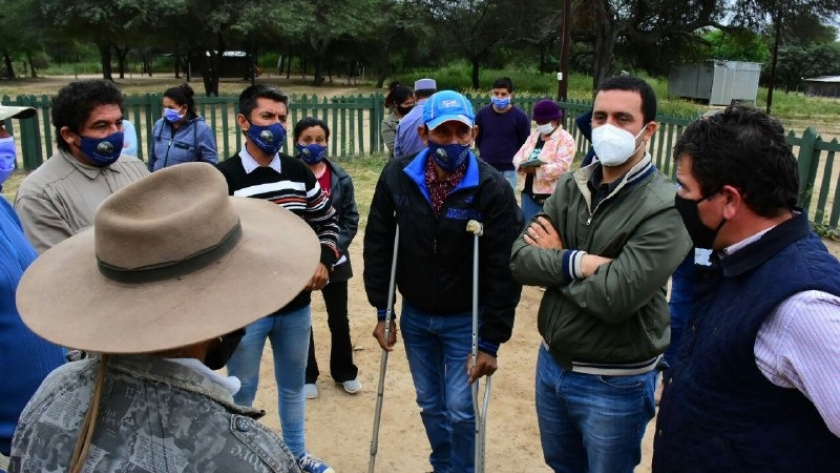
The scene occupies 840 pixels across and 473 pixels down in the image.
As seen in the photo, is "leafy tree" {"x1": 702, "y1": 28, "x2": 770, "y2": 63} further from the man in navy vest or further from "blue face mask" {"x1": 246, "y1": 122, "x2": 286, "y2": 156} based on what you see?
the man in navy vest

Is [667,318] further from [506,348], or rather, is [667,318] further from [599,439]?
[506,348]

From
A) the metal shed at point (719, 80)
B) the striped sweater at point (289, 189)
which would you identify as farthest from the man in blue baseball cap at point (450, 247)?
the metal shed at point (719, 80)

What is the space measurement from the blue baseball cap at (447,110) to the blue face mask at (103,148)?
1.50m

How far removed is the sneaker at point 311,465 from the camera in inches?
133

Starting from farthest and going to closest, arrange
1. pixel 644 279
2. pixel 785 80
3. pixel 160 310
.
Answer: pixel 785 80, pixel 644 279, pixel 160 310

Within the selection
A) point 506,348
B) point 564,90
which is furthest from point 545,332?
point 564,90

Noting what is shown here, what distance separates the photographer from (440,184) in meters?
2.97

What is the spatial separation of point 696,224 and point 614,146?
605mm

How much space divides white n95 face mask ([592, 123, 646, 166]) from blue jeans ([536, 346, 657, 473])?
0.84m

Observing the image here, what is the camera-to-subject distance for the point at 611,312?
2.27 m

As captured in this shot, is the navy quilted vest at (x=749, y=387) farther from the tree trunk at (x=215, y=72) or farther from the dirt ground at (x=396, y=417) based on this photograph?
the tree trunk at (x=215, y=72)

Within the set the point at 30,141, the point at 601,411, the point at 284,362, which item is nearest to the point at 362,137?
the point at 30,141

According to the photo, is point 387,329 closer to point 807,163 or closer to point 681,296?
point 681,296

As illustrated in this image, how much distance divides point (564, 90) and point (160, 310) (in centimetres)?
1572
